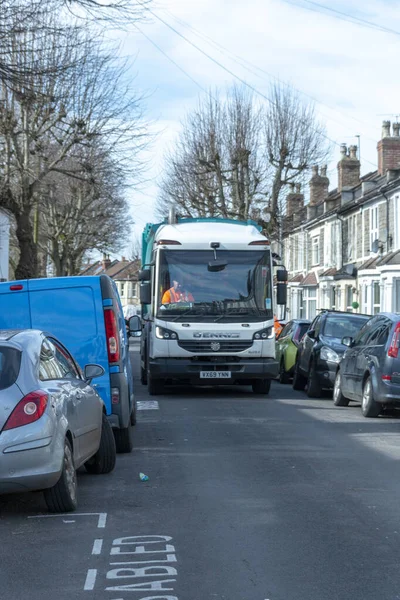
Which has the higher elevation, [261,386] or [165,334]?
[165,334]

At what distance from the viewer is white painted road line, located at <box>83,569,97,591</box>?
576cm

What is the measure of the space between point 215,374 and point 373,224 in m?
26.3

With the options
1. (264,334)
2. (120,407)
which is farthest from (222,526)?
(264,334)

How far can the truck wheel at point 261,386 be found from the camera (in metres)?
20.1

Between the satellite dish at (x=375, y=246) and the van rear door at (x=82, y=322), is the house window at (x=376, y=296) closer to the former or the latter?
the satellite dish at (x=375, y=246)

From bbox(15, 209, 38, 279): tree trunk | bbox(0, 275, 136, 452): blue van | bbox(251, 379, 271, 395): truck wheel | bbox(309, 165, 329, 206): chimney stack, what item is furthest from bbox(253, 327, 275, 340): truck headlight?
bbox(309, 165, 329, 206): chimney stack

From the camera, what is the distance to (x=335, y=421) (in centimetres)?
1524

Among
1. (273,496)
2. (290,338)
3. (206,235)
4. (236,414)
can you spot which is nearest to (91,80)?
(290,338)

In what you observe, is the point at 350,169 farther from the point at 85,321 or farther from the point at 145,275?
the point at 85,321

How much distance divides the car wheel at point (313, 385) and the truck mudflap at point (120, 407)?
371 inches

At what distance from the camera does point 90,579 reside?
19.5ft

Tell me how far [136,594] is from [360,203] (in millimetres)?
40920

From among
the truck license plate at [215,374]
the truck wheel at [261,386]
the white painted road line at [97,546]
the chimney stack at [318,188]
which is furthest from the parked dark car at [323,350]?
the chimney stack at [318,188]

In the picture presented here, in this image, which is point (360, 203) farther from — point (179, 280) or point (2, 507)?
point (2, 507)
